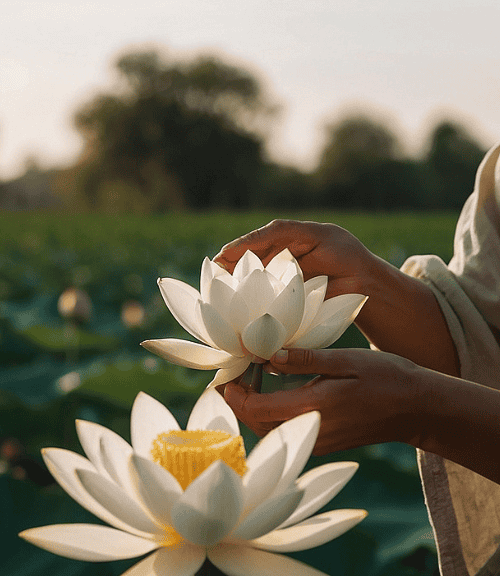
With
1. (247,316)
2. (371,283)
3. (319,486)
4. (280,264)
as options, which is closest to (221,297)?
(247,316)

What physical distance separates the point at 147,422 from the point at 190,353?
11 cm

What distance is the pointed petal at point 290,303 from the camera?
2.42 ft

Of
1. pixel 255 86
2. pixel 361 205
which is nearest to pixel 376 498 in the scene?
pixel 361 205

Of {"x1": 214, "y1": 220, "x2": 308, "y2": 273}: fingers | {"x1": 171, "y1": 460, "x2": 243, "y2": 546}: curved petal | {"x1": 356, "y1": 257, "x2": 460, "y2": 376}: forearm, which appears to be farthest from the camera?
{"x1": 356, "y1": 257, "x2": 460, "y2": 376}: forearm

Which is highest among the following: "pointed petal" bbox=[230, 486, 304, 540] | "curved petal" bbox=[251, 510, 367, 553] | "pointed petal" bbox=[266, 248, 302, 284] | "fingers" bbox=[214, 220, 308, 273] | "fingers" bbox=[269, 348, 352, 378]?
"fingers" bbox=[214, 220, 308, 273]

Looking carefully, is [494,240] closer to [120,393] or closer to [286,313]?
[286,313]

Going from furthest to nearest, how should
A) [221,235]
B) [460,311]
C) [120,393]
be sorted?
[221,235]
[120,393]
[460,311]

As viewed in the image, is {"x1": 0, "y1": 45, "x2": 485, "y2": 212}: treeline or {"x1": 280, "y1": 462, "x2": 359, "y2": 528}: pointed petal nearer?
{"x1": 280, "y1": 462, "x2": 359, "y2": 528}: pointed petal

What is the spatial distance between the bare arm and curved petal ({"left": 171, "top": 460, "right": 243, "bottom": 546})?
1.48 ft

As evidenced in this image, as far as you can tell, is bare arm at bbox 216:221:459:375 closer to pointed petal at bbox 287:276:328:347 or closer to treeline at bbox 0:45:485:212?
pointed petal at bbox 287:276:328:347

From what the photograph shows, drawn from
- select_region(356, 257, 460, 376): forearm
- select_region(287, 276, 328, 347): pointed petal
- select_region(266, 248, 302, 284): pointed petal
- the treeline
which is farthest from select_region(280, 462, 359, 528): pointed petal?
the treeline

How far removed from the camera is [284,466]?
58cm

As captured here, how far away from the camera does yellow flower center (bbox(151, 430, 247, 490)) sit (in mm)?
607

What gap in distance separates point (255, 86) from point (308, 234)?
3604 centimetres
